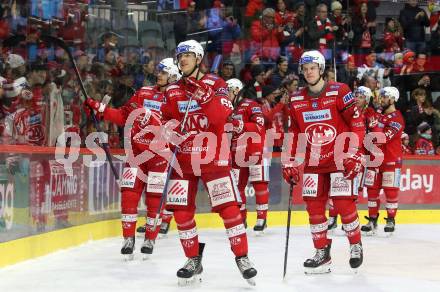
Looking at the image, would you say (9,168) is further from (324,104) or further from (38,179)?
(324,104)

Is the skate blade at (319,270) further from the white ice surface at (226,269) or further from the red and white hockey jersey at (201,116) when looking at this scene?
the red and white hockey jersey at (201,116)

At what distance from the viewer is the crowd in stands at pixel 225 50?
8.11 metres

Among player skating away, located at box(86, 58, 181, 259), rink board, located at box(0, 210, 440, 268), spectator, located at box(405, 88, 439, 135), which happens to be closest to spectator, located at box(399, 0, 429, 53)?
spectator, located at box(405, 88, 439, 135)

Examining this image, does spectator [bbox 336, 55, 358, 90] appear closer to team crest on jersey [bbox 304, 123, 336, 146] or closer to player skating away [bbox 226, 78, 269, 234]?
player skating away [bbox 226, 78, 269, 234]

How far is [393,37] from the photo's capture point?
46.5 feet

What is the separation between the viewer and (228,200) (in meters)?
5.73

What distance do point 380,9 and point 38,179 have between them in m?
8.88

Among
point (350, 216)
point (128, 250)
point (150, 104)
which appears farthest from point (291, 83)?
point (350, 216)

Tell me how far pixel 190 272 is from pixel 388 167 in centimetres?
469

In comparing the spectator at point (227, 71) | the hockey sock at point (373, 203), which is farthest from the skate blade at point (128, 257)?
the spectator at point (227, 71)

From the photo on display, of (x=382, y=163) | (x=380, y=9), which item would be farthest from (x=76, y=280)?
(x=380, y=9)

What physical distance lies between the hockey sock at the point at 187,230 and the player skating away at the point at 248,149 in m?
3.51

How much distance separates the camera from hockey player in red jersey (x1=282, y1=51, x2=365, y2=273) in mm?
6379

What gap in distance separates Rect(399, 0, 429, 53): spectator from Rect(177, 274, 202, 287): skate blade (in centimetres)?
937
